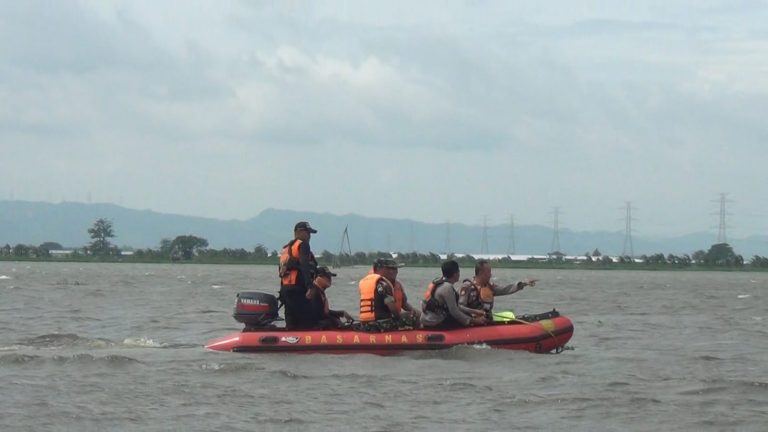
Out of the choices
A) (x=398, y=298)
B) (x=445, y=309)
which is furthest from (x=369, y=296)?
(x=445, y=309)

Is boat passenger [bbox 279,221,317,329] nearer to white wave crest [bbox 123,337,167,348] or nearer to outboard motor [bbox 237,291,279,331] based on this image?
outboard motor [bbox 237,291,279,331]

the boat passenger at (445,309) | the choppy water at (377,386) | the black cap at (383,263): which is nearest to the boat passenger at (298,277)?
the choppy water at (377,386)

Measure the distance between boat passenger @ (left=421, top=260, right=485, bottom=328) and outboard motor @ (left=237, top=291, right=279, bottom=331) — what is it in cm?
220

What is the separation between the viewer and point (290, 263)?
1800cm

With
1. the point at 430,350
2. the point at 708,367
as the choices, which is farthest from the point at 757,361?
the point at 430,350

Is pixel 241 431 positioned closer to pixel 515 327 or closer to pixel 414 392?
pixel 414 392

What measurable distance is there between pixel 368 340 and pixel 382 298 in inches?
24.4

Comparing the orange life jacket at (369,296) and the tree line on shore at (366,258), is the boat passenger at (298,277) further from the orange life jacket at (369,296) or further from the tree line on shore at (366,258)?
the tree line on shore at (366,258)

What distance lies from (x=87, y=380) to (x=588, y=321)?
606 inches

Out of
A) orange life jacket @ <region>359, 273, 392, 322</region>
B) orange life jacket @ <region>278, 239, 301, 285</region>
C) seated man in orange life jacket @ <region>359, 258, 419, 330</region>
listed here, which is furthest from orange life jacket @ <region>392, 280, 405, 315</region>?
orange life jacket @ <region>278, 239, 301, 285</region>

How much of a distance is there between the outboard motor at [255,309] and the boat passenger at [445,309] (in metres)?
2.20

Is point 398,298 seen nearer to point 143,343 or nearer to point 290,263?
point 290,263

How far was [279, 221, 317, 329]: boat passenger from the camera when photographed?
1780cm

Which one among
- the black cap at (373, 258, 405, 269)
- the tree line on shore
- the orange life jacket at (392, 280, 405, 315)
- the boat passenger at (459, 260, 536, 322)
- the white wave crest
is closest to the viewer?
the black cap at (373, 258, 405, 269)
